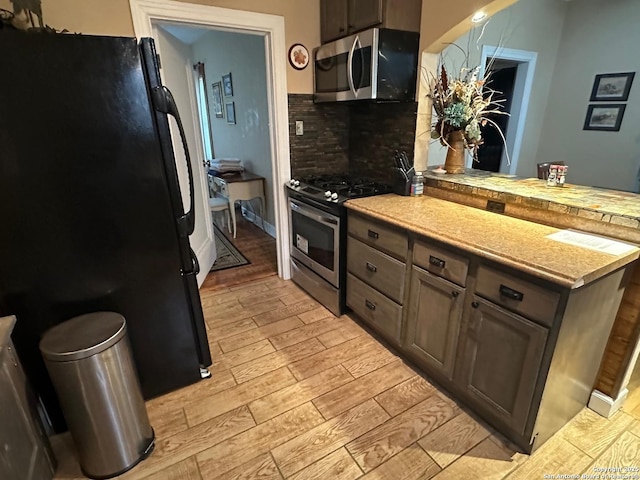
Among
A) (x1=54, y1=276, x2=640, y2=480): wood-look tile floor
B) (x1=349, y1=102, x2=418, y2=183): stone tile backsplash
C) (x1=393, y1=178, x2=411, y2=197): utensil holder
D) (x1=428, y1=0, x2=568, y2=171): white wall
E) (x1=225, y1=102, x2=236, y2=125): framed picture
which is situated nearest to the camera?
(x1=54, y1=276, x2=640, y2=480): wood-look tile floor

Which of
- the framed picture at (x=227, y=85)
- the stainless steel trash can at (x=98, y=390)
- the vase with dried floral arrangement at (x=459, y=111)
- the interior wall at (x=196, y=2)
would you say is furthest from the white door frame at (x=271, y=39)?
the framed picture at (x=227, y=85)

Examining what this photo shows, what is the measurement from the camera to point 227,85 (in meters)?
4.64

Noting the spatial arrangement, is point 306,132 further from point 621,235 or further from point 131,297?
point 621,235

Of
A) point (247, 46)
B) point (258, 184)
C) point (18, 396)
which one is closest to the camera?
point (18, 396)

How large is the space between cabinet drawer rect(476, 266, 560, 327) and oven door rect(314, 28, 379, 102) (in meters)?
1.38

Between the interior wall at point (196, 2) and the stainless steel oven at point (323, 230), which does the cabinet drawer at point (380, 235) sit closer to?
the stainless steel oven at point (323, 230)

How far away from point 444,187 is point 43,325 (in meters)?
2.32

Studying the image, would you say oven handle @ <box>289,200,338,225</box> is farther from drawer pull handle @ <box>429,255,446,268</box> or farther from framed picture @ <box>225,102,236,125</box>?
framed picture @ <box>225,102,236,125</box>

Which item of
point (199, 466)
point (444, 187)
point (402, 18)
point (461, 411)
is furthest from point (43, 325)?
point (402, 18)

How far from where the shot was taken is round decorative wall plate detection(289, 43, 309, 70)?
2.66 m

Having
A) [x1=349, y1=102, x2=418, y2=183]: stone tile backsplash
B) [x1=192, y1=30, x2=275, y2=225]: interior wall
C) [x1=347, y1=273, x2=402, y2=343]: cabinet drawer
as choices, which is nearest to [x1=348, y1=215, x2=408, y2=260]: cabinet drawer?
[x1=347, y1=273, x2=402, y2=343]: cabinet drawer

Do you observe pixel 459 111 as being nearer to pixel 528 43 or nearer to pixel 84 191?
pixel 84 191

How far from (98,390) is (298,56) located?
2.53 metres

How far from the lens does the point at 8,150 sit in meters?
1.28
